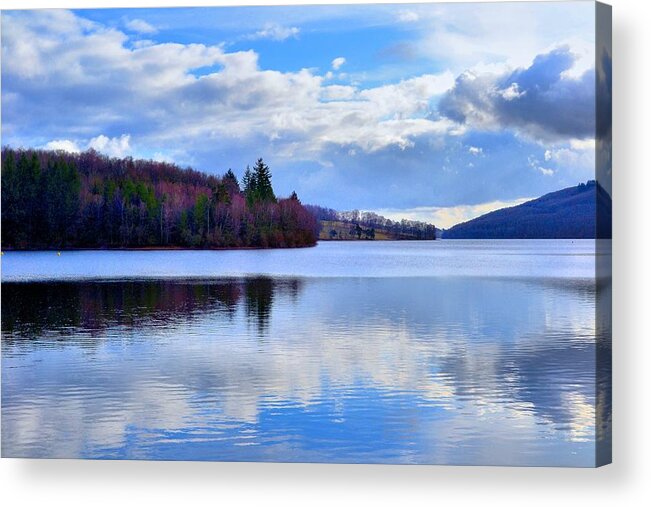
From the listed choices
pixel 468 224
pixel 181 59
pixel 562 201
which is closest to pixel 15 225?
pixel 181 59

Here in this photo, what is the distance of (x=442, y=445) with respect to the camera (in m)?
11.7

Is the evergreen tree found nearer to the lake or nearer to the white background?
the lake

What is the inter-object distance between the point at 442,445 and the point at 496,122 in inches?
201

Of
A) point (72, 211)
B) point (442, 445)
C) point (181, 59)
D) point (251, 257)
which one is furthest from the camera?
point (251, 257)

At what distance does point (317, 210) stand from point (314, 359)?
2.33 meters

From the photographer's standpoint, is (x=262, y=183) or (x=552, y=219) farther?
(x=262, y=183)

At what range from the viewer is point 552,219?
1388 cm

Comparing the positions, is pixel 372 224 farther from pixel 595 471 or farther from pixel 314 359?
pixel 595 471

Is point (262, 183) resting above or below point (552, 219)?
above

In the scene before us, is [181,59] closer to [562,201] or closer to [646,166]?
[562,201]

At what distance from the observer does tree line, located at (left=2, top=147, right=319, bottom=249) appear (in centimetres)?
1451

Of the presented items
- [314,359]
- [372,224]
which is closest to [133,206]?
[372,224]

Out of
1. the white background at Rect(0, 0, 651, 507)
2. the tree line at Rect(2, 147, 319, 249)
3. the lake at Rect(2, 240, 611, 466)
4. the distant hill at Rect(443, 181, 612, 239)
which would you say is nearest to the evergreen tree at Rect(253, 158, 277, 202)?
the tree line at Rect(2, 147, 319, 249)

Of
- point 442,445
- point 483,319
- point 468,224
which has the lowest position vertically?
point 442,445
